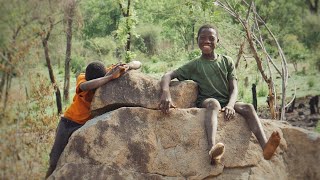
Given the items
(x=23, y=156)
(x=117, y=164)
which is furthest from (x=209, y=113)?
(x=23, y=156)

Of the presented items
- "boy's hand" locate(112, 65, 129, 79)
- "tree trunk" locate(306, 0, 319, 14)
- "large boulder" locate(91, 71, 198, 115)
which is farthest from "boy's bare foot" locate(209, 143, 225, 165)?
"tree trunk" locate(306, 0, 319, 14)

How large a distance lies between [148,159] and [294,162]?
1579 millimetres

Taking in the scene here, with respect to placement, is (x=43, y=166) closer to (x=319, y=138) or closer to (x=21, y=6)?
(x=319, y=138)

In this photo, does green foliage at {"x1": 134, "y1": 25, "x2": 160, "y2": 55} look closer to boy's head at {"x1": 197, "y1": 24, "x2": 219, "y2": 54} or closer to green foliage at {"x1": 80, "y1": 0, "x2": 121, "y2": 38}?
green foliage at {"x1": 80, "y1": 0, "x2": 121, "y2": 38}

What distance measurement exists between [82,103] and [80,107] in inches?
2.0

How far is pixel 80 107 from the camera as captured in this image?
4.76m

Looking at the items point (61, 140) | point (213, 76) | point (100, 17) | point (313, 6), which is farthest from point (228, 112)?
point (313, 6)

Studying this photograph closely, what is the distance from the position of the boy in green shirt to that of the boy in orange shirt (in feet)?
1.80

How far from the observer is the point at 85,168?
4281mm

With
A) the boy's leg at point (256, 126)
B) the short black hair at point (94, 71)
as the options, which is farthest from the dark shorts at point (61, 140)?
the boy's leg at point (256, 126)

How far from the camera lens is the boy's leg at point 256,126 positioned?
4.12 m

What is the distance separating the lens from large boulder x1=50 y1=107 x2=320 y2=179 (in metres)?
4.30

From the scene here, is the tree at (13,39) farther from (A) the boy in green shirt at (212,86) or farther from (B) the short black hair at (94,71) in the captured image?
(A) the boy in green shirt at (212,86)

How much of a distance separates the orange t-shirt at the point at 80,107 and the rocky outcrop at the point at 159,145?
161mm
